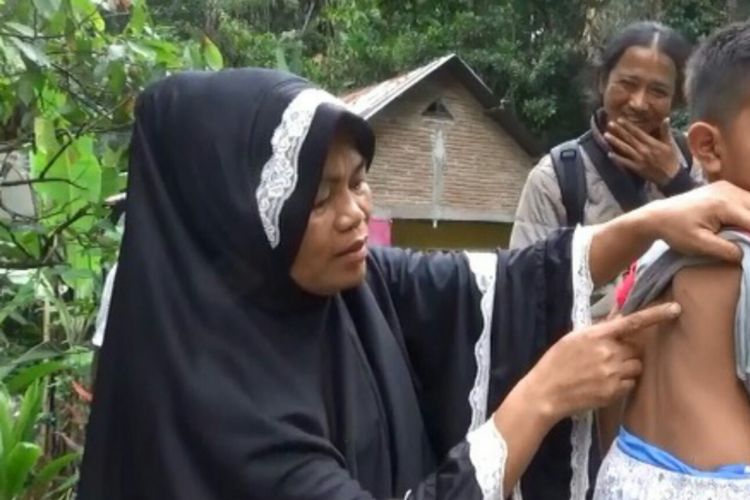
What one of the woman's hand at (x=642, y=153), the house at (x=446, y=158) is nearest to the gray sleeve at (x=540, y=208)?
the woman's hand at (x=642, y=153)

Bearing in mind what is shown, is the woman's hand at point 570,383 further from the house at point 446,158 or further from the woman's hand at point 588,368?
the house at point 446,158

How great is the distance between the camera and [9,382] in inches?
180

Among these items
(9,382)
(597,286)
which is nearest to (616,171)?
(597,286)

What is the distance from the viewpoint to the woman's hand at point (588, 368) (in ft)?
6.51

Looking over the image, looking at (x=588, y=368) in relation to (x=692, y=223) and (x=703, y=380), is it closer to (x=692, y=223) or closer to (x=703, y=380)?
(x=703, y=380)

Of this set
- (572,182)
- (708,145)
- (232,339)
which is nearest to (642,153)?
(572,182)

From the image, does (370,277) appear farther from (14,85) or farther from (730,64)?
(14,85)

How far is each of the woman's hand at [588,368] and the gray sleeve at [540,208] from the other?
3.77 ft

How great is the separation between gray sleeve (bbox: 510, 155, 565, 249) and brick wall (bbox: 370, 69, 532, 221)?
8342mm

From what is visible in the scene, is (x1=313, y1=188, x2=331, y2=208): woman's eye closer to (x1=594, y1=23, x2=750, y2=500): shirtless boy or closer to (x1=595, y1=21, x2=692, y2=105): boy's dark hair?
(x1=594, y1=23, x2=750, y2=500): shirtless boy

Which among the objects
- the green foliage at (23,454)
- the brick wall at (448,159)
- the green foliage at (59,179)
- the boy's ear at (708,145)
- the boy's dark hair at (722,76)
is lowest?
the brick wall at (448,159)

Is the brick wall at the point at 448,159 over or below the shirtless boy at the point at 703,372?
below

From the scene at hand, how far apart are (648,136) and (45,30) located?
1.89m

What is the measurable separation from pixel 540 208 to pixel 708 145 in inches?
45.3
